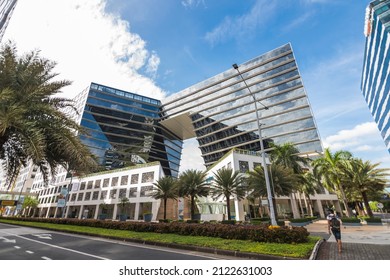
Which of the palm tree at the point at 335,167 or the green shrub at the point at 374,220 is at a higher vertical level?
the palm tree at the point at 335,167

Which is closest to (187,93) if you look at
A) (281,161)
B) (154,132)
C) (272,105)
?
(154,132)

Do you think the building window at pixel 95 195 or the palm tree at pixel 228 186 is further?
the building window at pixel 95 195

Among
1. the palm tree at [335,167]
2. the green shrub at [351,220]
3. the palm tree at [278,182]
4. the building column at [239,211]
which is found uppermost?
the palm tree at [335,167]

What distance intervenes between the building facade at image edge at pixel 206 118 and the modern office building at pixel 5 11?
28.5 metres

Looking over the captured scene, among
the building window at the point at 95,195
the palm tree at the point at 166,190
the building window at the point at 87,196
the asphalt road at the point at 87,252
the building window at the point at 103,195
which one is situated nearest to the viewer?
the asphalt road at the point at 87,252

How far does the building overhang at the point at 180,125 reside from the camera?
263 feet

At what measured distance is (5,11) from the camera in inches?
867

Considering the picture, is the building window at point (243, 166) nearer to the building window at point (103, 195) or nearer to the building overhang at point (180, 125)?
the building window at point (103, 195)

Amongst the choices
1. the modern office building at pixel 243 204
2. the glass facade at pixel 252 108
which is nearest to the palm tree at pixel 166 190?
the modern office building at pixel 243 204

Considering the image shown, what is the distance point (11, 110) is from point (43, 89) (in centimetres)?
234

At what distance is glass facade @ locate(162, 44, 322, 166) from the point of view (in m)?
53.6

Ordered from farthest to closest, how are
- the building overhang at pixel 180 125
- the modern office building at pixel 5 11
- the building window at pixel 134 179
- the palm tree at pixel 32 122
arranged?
the building overhang at pixel 180 125 → the building window at pixel 134 179 → the modern office building at pixel 5 11 → the palm tree at pixel 32 122

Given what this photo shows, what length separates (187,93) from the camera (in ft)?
265

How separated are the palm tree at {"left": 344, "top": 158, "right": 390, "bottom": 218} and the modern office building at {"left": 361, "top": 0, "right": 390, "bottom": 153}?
32.2 metres
